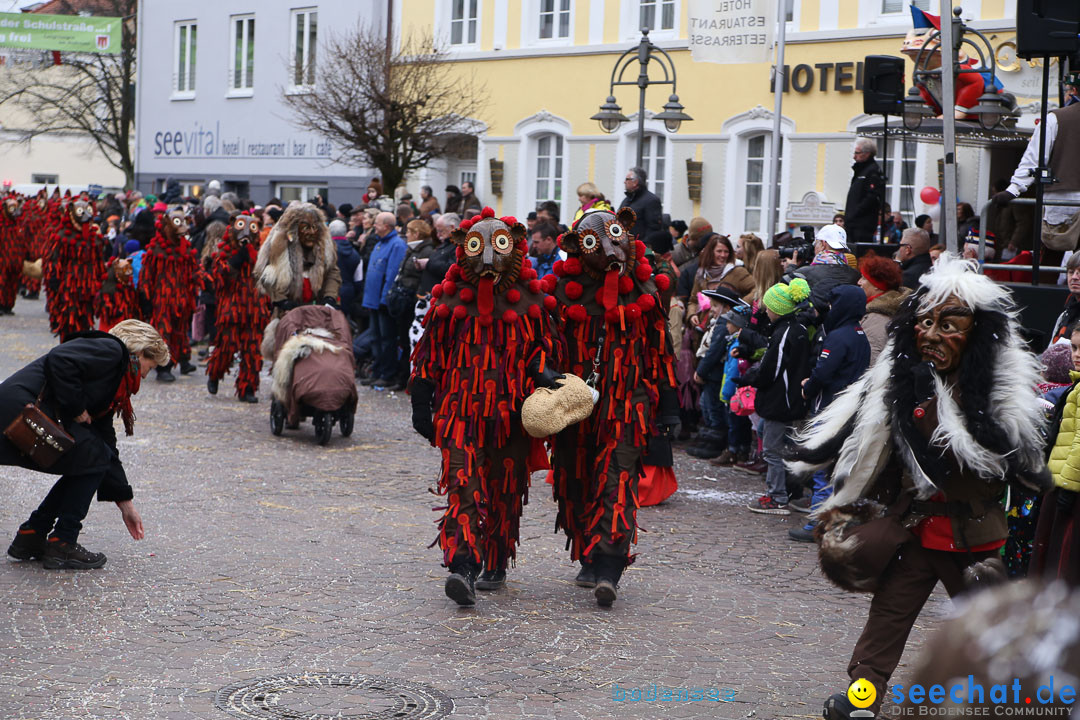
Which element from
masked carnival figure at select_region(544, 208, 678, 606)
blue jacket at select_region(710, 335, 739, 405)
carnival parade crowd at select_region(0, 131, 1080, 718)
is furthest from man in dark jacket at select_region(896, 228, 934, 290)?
masked carnival figure at select_region(544, 208, 678, 606)

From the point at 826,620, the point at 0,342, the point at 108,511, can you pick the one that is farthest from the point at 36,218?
the point at 826,620

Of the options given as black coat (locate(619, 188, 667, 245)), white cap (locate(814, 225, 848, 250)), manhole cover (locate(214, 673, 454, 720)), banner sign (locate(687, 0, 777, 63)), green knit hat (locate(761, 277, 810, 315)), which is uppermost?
banner sign (locate(687, 0, 777, 63))

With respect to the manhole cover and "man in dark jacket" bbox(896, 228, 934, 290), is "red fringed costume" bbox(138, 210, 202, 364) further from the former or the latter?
the manhole cover

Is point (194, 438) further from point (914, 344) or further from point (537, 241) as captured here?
point (914, 344)

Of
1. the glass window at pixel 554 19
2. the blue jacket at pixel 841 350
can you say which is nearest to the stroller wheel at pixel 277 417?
the blue jacket at pixel 841 350

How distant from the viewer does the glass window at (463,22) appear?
26.4 m

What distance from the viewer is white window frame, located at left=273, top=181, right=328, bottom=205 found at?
29812 millimetres

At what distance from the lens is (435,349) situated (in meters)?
6.88

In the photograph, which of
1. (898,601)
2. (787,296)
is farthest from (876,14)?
(898,601)

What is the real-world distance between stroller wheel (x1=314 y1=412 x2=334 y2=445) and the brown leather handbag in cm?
467

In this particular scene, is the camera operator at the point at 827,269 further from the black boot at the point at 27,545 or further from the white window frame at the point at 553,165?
the white window frame at the point at 553,165

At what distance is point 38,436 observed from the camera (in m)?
6.72

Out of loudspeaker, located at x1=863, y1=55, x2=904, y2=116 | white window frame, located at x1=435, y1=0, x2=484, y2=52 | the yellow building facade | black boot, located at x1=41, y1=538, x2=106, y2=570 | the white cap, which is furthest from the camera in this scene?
white window frame, located at x1=435, y1=0, x2=484, y2=52

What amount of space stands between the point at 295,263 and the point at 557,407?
21.1 ft
